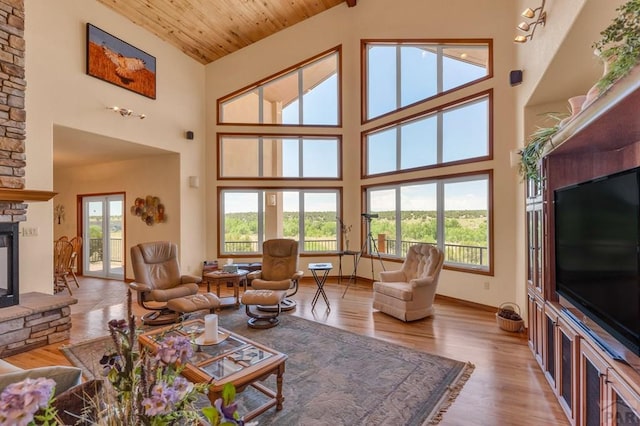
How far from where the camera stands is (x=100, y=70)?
14.8ft

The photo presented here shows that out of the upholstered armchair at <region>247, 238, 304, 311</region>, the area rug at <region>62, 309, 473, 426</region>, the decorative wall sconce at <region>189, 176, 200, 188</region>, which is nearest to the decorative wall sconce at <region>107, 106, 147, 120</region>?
the decorative wall sconce at <region>189, 176, 200, 188</region>

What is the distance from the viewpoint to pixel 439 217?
4934mm

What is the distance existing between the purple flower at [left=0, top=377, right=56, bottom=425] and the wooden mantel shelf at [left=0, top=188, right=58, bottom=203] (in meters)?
3.77

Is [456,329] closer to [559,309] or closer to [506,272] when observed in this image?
[506,272]

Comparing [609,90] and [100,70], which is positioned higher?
[100,70]

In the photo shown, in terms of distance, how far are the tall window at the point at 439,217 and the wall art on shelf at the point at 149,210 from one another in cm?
414

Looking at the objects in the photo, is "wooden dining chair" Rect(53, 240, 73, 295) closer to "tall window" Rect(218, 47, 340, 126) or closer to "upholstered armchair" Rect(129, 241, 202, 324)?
"upholstered armchair" Rect(129, 241, 202, 324)

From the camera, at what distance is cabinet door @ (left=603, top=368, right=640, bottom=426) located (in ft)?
4.14

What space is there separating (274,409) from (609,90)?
266cm

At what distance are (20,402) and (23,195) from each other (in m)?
3.88

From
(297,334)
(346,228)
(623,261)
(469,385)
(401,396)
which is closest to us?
(623,261)

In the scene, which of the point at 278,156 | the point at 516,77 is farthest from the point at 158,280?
the point at 516,77

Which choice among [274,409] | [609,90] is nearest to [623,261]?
[609,90]

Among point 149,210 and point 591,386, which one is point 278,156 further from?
point 591,386
